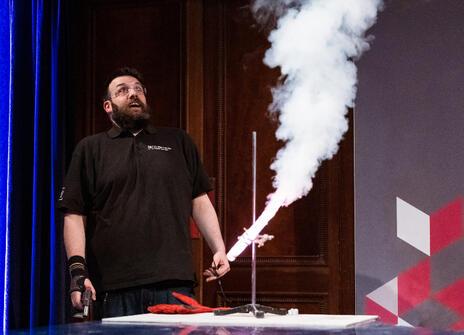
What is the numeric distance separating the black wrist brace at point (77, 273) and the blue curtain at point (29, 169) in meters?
1.05

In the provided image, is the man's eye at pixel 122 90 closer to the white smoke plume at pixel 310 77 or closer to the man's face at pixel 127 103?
the man's face at pixel 127 103

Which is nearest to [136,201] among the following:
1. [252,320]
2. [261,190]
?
[252,320]

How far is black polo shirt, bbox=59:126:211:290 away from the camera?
2904 mm

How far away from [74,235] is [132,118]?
52 cm

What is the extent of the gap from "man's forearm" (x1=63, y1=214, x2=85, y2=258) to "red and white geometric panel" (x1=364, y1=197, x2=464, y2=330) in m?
1.58

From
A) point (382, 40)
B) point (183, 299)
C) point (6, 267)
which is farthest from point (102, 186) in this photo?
point (382, 40)

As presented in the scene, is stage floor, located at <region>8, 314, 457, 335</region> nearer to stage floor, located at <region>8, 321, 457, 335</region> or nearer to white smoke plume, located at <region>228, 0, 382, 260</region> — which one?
stage floor, located at <region>8, 321, 457, 335</region>

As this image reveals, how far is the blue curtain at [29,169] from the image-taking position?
3.82m

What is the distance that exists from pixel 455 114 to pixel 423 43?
39cm

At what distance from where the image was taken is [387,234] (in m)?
3.92

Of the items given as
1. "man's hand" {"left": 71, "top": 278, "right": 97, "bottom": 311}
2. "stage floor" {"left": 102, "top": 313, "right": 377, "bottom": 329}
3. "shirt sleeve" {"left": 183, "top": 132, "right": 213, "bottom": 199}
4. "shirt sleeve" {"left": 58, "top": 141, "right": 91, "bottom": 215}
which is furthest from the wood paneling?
"stage floor" {"left": 102, "top": 313, "right": 377, "bottom": 329}

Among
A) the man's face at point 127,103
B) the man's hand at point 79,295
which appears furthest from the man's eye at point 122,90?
the man's hand at point 79,295

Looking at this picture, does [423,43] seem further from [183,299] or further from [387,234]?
[183,299]

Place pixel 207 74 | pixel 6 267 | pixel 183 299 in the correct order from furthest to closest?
pixel 207 74, pixel 6 267, pixel 183 299
